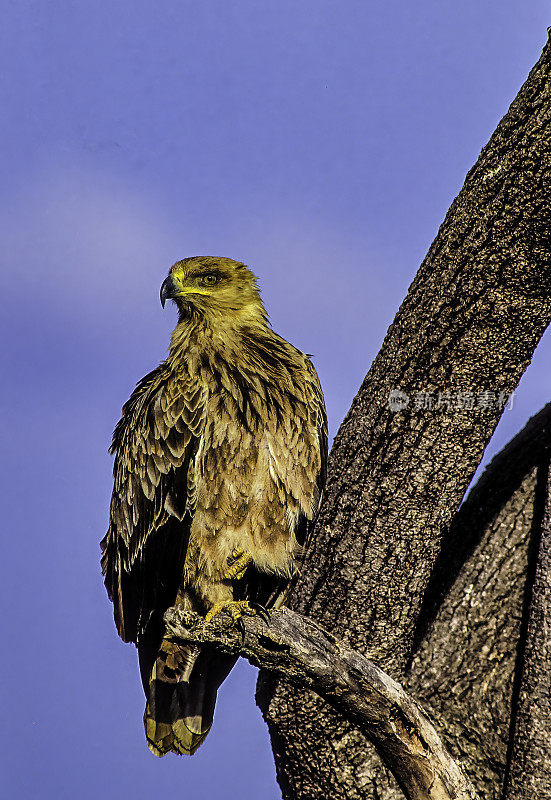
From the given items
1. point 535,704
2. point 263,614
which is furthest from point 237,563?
point 535,704

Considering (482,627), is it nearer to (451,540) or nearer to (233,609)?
(451,540)

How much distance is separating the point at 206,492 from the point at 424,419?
3.80 ft

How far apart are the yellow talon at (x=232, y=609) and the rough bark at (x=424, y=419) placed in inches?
9.5

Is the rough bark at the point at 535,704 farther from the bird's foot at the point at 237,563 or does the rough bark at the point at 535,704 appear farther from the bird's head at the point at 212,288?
the bird's head at the point at 212,288

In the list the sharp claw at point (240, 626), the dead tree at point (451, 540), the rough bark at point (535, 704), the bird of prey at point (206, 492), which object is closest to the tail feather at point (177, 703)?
the bird of prey at point (206, 492)

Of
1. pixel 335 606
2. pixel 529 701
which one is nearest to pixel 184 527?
pixel 335 606

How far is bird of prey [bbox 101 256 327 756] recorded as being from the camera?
3.87m

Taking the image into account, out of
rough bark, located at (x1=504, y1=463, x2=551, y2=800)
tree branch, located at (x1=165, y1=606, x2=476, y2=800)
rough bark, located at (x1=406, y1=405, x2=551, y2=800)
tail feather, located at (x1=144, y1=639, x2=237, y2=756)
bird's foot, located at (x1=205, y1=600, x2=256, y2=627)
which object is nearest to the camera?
tree branch, located at (x1=165, y1=606, x2=476, y2=800)

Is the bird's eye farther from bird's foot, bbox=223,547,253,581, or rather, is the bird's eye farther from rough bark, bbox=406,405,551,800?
rough bark, bbox=406,405,551,800

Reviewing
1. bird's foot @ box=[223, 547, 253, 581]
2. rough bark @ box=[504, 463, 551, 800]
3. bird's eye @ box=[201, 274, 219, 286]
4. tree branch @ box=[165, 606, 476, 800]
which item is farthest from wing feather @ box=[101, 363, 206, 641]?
rough bark @ box=[504, 463, 551, 800]

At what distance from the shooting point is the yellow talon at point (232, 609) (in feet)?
11.6

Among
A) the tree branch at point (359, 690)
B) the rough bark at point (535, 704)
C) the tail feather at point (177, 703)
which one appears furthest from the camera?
the tail feather at point (177, 703)

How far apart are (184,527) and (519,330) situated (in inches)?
72.1

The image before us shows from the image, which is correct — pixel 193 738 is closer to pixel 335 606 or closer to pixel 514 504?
pixel 335 606
